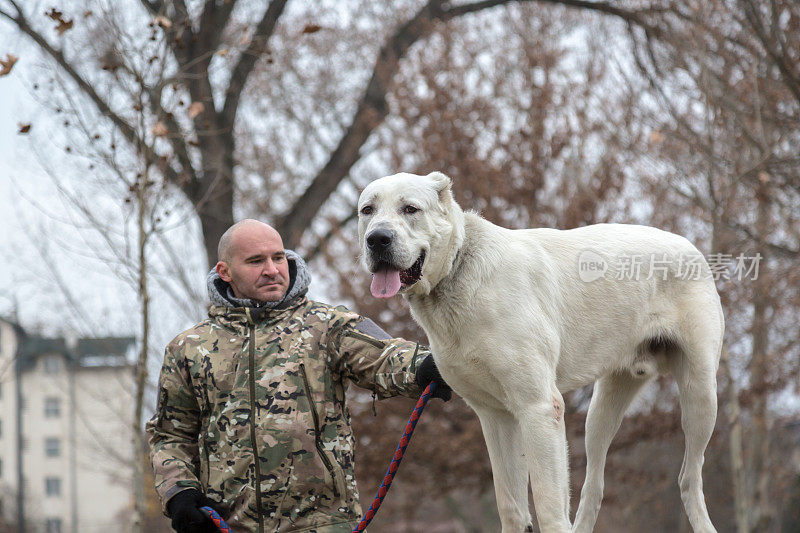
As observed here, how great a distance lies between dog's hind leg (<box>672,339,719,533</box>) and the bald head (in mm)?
2242

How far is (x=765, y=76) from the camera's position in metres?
10.1

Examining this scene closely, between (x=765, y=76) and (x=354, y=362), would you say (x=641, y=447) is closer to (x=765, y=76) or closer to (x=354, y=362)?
(x=765, y=76)

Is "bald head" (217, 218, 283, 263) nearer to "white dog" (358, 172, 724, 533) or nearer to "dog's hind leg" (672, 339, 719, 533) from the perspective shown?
"white dog" (358, 172, 724, 533)

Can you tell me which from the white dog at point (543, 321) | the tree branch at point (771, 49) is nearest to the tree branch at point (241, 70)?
the tree branch at point (771, 49)

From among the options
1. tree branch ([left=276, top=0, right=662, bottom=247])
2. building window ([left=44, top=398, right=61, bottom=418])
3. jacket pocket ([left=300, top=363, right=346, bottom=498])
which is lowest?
jacket pocket ([left=300, top=363, right=346, bottom=498])

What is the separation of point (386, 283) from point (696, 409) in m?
1.96

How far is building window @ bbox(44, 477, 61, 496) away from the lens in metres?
46.0

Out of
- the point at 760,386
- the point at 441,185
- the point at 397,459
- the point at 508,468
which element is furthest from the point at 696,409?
the point at 760,386

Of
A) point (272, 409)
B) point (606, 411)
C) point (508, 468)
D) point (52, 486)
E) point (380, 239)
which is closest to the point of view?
point (380, 239)

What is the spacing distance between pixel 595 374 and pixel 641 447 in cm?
2168

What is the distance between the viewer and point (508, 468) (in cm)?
416

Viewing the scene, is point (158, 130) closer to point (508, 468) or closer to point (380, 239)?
point (380, 239)

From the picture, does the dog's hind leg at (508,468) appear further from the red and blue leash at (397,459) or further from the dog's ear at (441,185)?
the dog's ear at (441,185)

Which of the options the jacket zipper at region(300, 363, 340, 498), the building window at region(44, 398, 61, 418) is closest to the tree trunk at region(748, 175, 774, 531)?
the jacket zipper at region(300, 363, 340, 498)
